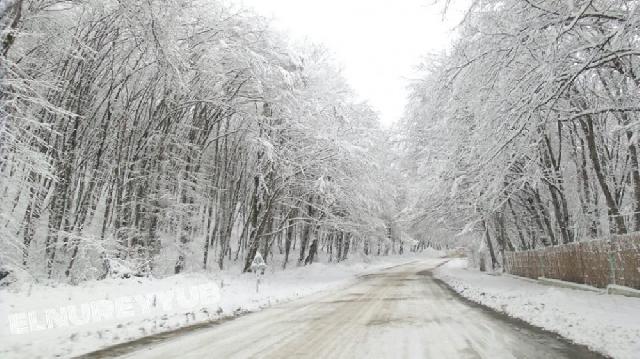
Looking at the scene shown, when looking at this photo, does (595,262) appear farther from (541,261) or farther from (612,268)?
(541,261)

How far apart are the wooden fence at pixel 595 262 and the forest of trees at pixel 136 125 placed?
11.6 meters

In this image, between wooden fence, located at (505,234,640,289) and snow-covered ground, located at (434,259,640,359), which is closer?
snow-covered ground, located at (434,259,640,359)

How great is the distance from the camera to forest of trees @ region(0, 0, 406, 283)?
42.3 ft

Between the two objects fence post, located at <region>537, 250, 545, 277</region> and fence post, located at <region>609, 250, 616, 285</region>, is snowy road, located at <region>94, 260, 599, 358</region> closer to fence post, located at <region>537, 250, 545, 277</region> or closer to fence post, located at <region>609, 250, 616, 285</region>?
fence post, located at <region>609, 250, 616, 285</region>

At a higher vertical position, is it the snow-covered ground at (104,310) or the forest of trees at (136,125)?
the forest of trees at (136,125)

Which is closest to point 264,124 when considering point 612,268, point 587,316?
point 612,268

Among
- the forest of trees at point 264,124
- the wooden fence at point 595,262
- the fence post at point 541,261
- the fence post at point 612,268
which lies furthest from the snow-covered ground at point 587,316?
the fence post at point 541,261

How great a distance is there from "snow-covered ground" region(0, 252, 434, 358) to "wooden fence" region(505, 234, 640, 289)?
1029cm

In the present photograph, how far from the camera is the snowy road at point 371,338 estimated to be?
6871 millimetres

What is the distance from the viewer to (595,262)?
14.2m

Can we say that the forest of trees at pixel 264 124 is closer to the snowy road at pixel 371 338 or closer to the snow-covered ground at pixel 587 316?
the snow-covered ground at pixel 587 316

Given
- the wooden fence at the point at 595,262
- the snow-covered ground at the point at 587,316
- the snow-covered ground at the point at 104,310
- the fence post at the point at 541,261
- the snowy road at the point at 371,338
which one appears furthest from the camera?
the fence post at the point at 541,261

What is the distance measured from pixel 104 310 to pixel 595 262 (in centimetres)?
1409

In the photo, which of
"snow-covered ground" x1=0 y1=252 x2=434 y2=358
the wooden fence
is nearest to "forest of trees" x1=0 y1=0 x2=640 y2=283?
the wooden fence
